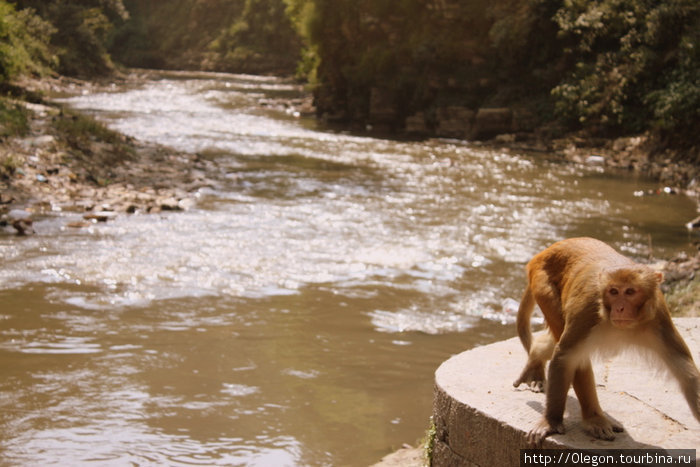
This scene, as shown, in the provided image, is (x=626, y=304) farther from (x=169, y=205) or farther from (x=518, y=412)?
(x=169, y=205)

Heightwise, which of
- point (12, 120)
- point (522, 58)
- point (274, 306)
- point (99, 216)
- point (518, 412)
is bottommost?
point (274, 306)

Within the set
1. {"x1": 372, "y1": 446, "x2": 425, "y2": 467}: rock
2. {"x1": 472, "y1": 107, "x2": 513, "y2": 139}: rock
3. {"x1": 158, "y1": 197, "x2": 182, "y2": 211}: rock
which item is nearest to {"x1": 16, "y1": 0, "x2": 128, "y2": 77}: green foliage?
{"x1": 472, "y1": 107, "x2": 513, "y2": 139}: rock

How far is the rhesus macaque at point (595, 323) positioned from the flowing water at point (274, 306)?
2120mm

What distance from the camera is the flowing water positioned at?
551cm

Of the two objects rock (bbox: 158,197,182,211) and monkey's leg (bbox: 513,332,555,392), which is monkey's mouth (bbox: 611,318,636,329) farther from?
rock (bbox: 158,197,182,211)

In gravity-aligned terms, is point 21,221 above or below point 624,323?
below

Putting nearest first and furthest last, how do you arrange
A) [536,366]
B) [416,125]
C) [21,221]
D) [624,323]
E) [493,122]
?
[624,323] → [536,366] → [21,221] → [493,122] → [416,125]

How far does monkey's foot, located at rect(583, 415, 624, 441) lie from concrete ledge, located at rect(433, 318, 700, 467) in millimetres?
29

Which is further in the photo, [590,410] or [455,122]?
[455,122]

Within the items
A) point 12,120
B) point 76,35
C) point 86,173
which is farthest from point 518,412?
point 76,35

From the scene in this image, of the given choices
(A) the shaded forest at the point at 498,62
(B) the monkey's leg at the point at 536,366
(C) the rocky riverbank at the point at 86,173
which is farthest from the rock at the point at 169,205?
(B) the monkey's leg at the point at 536,366

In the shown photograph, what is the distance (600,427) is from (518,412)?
16.9 inches

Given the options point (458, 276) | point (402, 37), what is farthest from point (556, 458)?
point (402, 37)

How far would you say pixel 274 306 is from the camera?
8.12 metres
